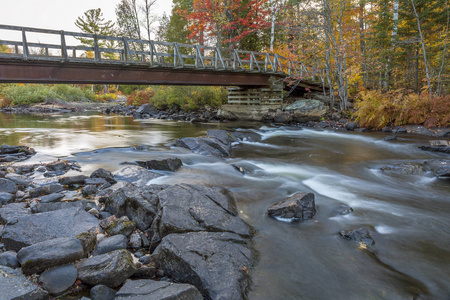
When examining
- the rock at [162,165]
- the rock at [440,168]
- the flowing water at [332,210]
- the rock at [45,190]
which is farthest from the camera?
the rock at [162,165]

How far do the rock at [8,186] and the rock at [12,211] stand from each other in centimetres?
99

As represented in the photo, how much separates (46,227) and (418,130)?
15.6m

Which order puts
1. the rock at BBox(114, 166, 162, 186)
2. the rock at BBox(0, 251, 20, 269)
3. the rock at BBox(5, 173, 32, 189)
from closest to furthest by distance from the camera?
the rock at BBox(0, 251, 20, 269) → the rock at BBox(5, 173, 32, 189) → the rock at BBox(114, 166, 162, 186)

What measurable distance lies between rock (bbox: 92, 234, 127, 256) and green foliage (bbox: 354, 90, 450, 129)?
15.1 m

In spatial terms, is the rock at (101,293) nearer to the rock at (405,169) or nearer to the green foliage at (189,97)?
the rock at (405,169)

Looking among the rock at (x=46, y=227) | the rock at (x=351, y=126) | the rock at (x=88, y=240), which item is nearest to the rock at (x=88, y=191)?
the rock at (x=46, y=227)

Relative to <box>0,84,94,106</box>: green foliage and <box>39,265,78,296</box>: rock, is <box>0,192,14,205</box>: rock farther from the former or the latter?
<box>0,84,94,106</box>: green foliage

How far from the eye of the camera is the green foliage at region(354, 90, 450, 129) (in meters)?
13.4

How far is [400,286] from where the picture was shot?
10.3ft

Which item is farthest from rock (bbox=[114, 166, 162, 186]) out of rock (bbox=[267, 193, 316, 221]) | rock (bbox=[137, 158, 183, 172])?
rock (bbox=[267, 193, 316, 221])

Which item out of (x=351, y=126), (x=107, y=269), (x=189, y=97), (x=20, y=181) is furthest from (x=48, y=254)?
(x=189, y=97)

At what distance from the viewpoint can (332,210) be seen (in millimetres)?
5148

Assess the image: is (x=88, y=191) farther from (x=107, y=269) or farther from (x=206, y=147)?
(x=206, y=147)

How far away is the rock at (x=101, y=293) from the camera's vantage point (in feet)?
8.66
